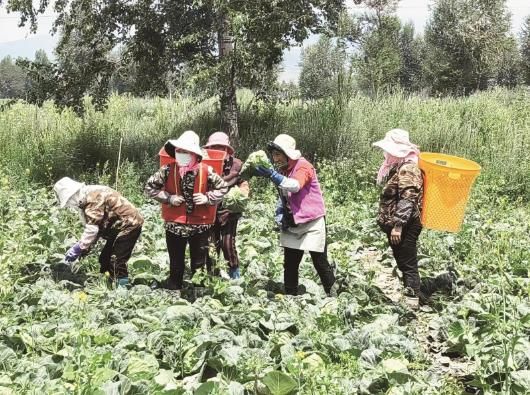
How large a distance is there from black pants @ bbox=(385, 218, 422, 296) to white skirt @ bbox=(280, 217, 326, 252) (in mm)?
563

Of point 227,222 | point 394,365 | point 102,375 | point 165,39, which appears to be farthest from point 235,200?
point 165,39

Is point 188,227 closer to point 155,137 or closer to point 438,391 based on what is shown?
point 438,391

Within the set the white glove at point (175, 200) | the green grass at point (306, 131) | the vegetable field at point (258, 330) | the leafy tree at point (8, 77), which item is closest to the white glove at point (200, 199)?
the white glove at point (175, 200)

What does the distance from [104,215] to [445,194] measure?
284 centimetres

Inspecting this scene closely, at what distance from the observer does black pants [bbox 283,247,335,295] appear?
5.27 m

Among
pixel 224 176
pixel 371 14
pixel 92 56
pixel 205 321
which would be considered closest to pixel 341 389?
pixel 205 321

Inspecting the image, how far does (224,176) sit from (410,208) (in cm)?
181

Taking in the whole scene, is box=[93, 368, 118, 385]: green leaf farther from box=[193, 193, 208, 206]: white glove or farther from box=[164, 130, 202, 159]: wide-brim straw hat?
box=[164, 130, 202, 159]: wide-brim straw hat

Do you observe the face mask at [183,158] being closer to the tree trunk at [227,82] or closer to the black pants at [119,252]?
the black pants at [119,252]

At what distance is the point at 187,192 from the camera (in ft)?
16.6

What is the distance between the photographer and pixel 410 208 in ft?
16.4

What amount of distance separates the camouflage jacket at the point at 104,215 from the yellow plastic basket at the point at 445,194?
2.48 metres

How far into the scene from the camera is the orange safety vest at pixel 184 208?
5.09m

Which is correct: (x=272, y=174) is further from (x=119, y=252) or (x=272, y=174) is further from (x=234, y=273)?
(x=119, y=252)
